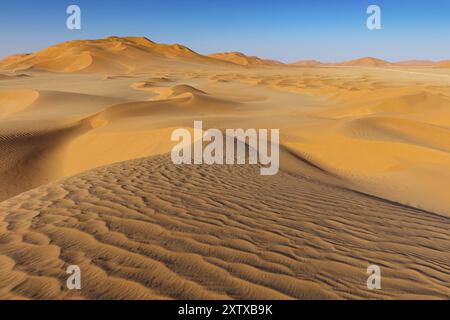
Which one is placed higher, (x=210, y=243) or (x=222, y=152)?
(x=222, y=152)

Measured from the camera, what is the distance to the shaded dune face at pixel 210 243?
2822mm

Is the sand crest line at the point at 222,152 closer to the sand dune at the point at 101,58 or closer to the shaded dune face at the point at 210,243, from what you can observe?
the shaded dune face at the point at 210,243

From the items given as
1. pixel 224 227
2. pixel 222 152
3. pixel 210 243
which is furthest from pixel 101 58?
pixel 210 243

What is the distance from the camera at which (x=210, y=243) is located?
352 centimetres

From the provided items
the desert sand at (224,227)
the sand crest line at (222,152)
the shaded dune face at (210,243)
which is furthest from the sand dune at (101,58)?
the shaded dune face at (210,243)

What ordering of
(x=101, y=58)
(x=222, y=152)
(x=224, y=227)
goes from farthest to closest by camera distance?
(x=101, y=58), (x=222, y=152), (x=224, y=227)

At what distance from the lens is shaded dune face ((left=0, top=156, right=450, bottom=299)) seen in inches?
111

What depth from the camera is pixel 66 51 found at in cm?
7600

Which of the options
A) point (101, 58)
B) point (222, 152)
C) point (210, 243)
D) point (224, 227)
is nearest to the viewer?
point (210, 243)

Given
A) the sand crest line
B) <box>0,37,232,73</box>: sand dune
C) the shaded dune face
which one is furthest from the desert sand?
<box>0,37,232,73</box>: sand dune

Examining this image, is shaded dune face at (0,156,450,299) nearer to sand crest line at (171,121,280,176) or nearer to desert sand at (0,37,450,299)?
desert sand at (0,37,450,299)

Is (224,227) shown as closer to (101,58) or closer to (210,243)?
(210,243)

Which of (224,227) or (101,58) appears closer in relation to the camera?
(224,227)

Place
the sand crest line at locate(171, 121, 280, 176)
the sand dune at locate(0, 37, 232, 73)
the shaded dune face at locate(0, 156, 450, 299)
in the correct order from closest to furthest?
1. the shaded dune face at locate(0, 156, 450, 299)
2. the sand crest line at locate(171, 121, 280, 176)
3. the sand dune at locate(0, 37, 232, 73)
